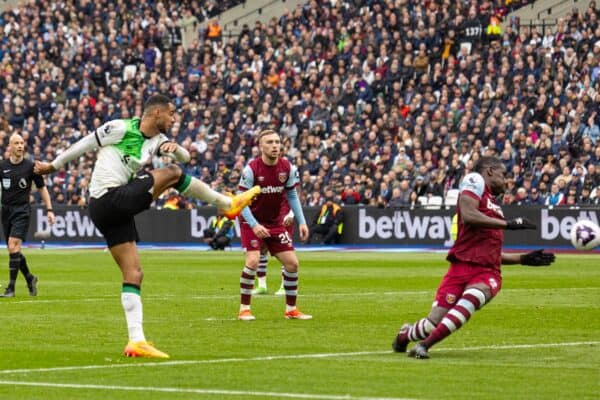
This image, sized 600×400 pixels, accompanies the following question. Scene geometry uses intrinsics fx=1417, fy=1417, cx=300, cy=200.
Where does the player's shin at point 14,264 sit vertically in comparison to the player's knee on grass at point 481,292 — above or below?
below

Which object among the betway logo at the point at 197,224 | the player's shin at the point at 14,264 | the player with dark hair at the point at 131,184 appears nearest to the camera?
the player with dark hair at the point at 131,184

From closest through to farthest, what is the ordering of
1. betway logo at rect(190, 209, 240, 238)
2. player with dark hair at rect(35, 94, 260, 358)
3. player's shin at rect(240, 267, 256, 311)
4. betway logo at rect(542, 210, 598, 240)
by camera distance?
player with dark hair at rect(35, 94, 260, 358) → player's shin at rect(240, 267, 256, 311) → betway logo at rect(542, 210, 598, 240) → betway logo at rect(190, 209, 240, 238)

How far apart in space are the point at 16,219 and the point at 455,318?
1107 centimetres

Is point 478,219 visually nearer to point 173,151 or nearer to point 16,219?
point 173,151

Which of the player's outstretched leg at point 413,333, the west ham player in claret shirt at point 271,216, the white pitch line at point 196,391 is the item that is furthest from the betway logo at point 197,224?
the white pitch line at point 196,391

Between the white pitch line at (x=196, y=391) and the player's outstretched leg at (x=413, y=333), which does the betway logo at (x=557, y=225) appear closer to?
the player's outstretched leg at (x=413, y=333)

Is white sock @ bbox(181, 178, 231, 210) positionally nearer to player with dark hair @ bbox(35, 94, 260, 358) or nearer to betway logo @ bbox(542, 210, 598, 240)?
player with dark hair @ bbox(35, 94, 260, 358)

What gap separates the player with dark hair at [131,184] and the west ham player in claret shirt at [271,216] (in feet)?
13.5

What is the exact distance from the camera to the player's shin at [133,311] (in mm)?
13016

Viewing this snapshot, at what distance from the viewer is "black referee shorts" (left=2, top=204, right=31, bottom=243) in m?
21.9

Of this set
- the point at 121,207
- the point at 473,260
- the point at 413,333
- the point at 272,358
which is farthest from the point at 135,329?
the point at 473,260

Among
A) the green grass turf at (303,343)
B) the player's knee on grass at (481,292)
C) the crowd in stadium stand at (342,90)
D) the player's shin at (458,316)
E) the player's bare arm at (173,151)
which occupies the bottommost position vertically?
the green grass turf at (303,343)

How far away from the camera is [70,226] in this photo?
50406mm

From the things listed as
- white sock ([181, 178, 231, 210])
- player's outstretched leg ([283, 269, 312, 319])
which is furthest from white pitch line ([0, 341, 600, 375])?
player's outstretched leg ([283, 269, 312, 319])
